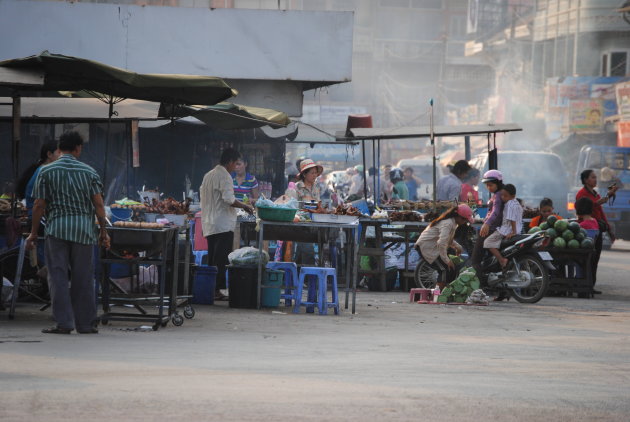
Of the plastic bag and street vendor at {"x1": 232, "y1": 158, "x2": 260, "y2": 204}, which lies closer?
the plastic bag

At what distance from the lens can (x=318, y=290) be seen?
13.0m

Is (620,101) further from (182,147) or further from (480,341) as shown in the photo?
(480,341)

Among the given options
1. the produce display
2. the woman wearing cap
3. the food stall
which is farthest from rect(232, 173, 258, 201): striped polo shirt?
the produce display

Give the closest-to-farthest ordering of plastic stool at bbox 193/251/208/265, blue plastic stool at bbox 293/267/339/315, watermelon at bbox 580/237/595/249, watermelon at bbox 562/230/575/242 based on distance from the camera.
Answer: blue plastic stool at bbox 293/267/339/315 → plastic stool at bbox 193/251/208/265 → watermelon at bbox 580/237/595/249 → watermelon at bbox 562/230/575/242

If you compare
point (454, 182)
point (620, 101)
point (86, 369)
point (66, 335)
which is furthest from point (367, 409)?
point (620, 101)

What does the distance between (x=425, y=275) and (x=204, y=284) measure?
386cm

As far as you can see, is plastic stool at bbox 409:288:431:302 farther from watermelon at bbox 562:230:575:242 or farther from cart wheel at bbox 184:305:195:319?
cart wheel at bbox 184:305:195:319

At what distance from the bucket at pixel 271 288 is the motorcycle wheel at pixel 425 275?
10.8ft

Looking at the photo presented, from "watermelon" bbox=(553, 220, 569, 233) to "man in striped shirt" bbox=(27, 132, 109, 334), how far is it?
27.5 ft

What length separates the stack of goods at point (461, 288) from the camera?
14.6 metres

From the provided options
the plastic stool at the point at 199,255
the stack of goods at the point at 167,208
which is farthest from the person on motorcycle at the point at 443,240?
the stack of goods at the point at 167,208

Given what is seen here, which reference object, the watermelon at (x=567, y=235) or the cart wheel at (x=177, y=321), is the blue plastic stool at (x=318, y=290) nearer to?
the cart wheel at (x=177, y=321)

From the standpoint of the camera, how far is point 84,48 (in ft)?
70.2

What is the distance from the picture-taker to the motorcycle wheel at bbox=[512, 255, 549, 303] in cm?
1510
